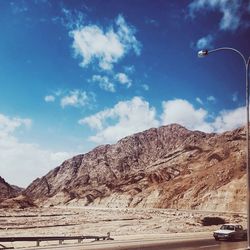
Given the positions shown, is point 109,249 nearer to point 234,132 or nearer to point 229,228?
point 229,228

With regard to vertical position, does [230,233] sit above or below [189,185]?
below

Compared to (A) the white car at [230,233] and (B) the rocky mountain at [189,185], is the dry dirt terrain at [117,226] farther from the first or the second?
(B) the rocky mountain at [189,185]

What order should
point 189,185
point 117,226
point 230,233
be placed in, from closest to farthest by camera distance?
point 230,233 < point 117,226 < point 189,185

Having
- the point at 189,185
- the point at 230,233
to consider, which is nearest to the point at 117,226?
the point at 230,233

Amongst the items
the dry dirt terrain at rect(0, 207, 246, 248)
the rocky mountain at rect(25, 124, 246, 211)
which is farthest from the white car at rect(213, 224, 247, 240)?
the rocky mountain at rect(25, 124, 246, 211)

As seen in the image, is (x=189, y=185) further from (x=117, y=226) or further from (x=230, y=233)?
(x=230, y=233)

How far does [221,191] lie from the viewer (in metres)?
95.6

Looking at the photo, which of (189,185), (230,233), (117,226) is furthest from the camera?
(189,185)

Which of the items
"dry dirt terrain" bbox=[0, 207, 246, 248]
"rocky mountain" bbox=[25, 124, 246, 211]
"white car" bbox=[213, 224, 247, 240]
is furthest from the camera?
"rocky mountain" bbox=[25, 124, 246, 211]

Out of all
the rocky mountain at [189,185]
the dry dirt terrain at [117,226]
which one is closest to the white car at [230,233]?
the dry dirt terrain at [117,226]

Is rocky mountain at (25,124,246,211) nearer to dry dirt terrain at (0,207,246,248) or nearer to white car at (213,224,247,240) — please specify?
dry dirt terrain at (0,207,246,248)

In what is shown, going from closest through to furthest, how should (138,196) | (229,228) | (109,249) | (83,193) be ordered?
(109,249), (229,228), (138,196), (83,193)

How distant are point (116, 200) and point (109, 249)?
11697cm

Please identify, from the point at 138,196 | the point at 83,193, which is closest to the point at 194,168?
the point at 138,196
